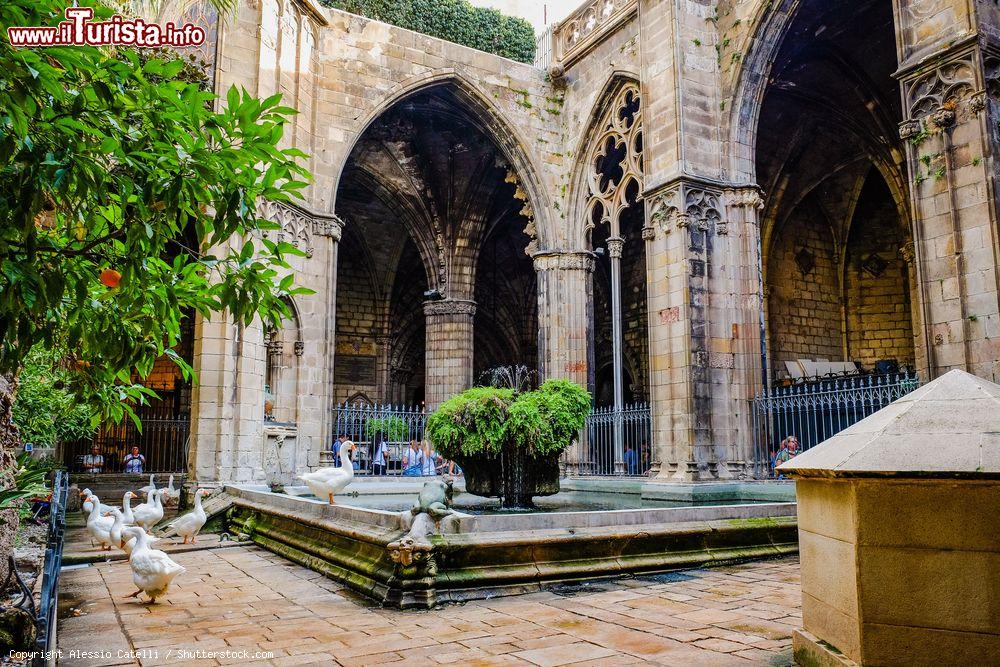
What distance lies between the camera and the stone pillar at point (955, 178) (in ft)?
26.0

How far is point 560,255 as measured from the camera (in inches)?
634

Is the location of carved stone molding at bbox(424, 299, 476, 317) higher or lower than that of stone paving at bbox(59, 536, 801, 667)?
higher

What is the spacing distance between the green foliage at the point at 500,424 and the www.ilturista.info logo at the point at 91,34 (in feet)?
13.6

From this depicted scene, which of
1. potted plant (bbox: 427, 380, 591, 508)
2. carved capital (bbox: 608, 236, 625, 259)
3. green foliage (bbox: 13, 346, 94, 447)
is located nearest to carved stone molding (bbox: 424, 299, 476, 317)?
carved capital (bbox: 608, 236, 625, 259)

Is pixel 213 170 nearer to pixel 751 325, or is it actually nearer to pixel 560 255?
pixel 751 325

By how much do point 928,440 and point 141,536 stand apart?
4.25 meters

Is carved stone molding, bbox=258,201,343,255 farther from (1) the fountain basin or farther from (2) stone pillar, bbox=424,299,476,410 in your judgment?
(1) the fountain basin

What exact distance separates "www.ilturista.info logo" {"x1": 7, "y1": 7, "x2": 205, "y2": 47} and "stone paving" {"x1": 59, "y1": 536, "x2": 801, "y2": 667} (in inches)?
99.1

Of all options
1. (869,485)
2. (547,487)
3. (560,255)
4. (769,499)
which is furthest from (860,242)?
(869,485)

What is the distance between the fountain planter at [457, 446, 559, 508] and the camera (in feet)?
23.6

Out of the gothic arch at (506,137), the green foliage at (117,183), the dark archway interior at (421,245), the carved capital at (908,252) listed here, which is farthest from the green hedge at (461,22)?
the green foliage at (117,183)

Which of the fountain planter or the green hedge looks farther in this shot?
the green hedge

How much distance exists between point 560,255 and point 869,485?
45.5ft

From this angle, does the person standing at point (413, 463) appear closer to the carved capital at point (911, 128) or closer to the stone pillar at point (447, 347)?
the stone pillar at point (447, 347)
